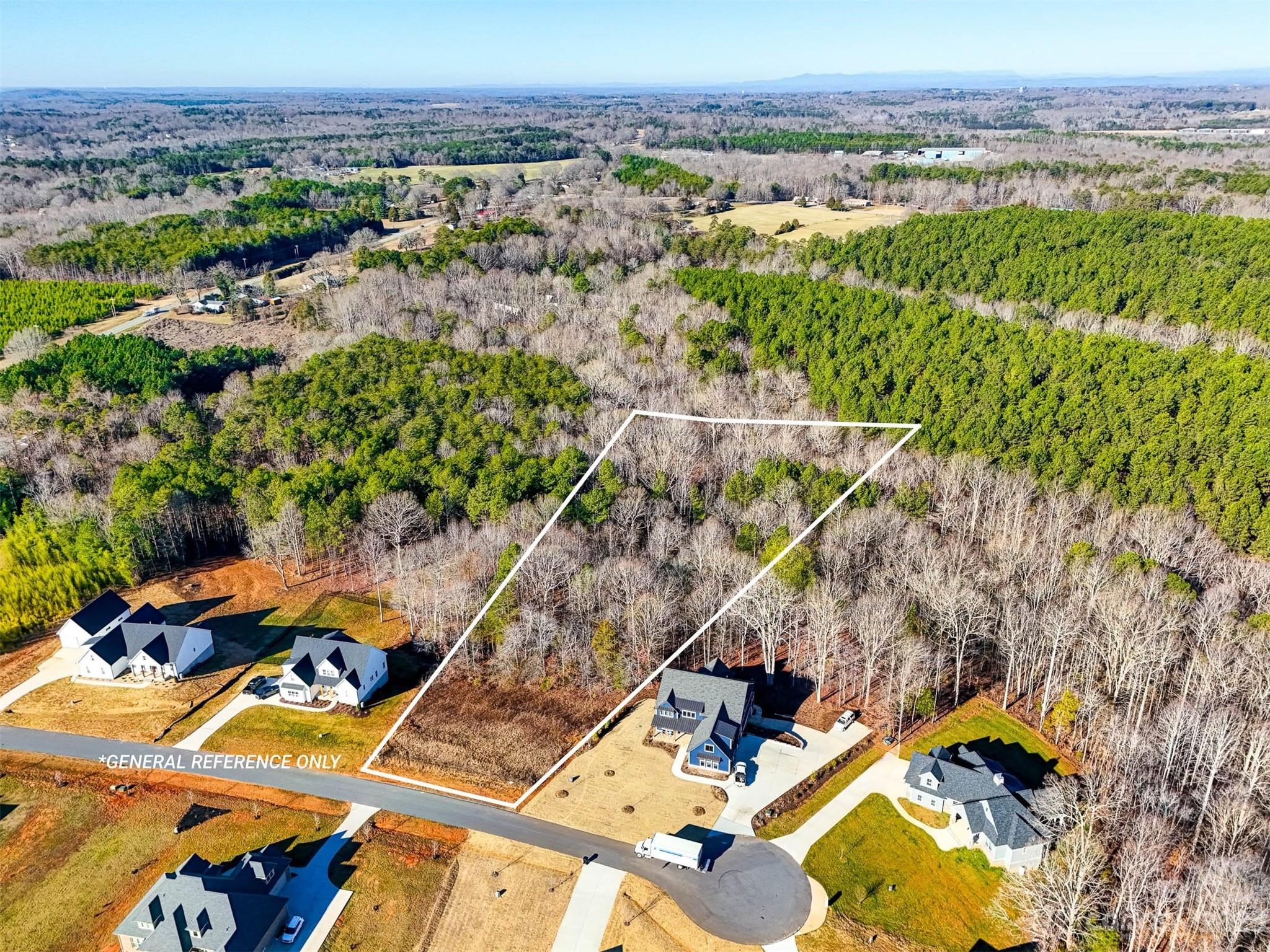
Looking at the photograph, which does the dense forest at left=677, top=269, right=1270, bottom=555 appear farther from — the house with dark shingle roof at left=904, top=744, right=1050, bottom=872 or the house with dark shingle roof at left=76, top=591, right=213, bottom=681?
the house with dark shingle roof at left=76, top=591, right=213, bottom=681

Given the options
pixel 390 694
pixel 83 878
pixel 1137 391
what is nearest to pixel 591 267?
pixel 1137 391

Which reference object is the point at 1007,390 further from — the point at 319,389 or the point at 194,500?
the point at 194,500

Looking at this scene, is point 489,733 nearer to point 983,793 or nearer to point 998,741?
point 983,793

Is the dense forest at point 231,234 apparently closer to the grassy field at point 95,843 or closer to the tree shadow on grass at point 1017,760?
the grassy field at point 95,843

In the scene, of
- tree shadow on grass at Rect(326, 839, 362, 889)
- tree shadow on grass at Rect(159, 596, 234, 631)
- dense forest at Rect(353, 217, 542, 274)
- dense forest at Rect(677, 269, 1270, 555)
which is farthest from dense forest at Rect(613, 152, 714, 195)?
tree shadow on grass at Rect(326, 839, 362, 889)

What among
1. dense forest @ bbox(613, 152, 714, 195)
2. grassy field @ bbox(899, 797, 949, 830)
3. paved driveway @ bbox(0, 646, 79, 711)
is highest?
dense forest @ bbox(613, 152, 714, 195)

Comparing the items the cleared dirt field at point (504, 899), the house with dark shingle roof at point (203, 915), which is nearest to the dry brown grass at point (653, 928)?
the cleared dirt field at point (504, 899)

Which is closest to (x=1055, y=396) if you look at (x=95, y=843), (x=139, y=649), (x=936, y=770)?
(x=936, y=770)

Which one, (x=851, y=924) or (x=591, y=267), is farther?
(x=591, y=267)
